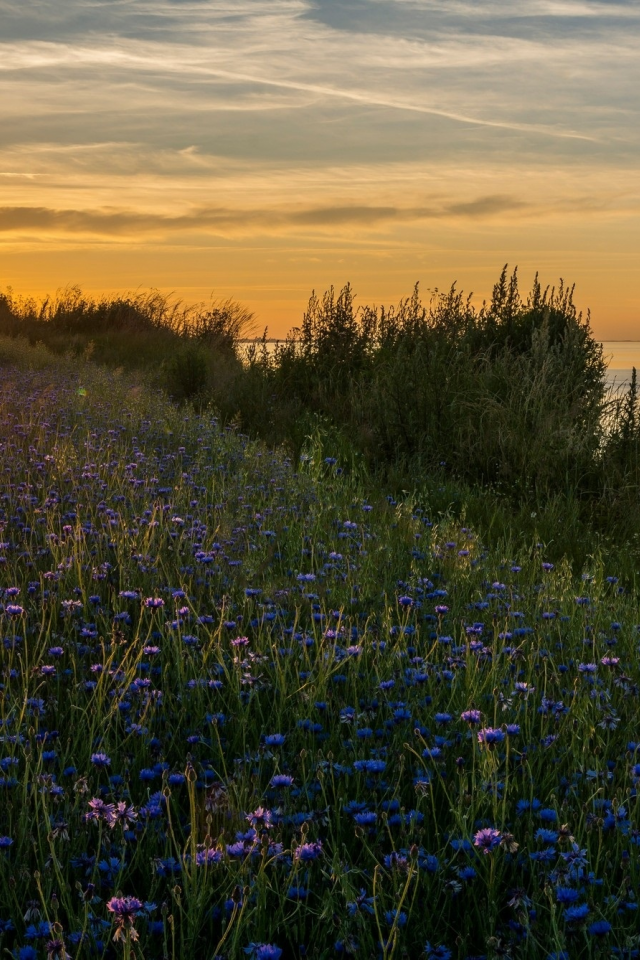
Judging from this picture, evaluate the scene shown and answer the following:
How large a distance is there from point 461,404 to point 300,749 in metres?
6.64

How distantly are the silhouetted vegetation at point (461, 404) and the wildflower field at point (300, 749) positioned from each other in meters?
2.74

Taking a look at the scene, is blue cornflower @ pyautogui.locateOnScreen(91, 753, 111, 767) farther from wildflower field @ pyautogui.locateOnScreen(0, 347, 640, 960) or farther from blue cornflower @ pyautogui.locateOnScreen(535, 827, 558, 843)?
blue cornflower @ pyautogui.locateOnScreen(535, 827, 558, 843)

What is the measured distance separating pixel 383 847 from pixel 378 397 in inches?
298

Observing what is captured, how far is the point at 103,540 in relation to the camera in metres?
4.52

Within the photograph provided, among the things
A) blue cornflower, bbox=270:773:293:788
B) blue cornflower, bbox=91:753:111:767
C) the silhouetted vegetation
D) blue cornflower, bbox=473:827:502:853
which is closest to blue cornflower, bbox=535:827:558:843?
blue cornflower, bbox=473:827:502:853

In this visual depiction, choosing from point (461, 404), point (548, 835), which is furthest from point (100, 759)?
point (461, 404)

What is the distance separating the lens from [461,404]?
29.4 feet

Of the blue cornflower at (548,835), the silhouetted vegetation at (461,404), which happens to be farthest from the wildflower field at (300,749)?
the silhouetted vegetation at (461,404)

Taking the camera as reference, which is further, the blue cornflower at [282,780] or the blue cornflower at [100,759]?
Result: the blue cornflower at [100,759]

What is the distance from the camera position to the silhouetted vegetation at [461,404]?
26.0 ft

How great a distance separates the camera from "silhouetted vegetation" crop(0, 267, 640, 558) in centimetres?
793

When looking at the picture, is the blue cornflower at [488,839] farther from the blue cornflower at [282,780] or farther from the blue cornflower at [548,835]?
the blue cornflower at [282,780]

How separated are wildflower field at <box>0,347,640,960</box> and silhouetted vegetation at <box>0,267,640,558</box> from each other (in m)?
2.74

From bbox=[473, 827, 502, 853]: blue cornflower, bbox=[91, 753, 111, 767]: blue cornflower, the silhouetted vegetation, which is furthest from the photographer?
the silhouetted vegetation
